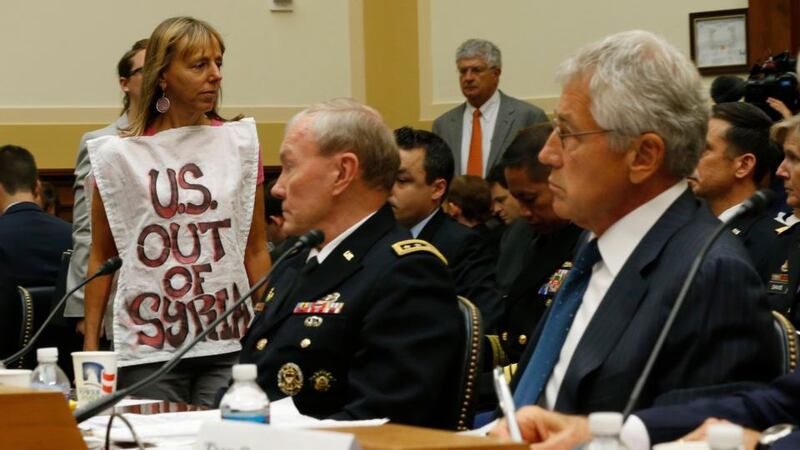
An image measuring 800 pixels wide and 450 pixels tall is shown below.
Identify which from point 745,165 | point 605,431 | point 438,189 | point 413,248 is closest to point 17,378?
point 413,248

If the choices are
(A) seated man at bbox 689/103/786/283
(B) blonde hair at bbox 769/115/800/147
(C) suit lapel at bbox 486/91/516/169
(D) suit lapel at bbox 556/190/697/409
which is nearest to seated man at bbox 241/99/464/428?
(D) suit lapel at bbox 556/190/697/409

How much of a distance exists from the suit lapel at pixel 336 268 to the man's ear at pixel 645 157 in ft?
2.35

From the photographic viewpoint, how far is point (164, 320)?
369cm

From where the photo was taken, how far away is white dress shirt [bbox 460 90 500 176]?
7.80 metres

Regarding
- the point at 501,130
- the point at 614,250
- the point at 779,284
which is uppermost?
the point at 614,250

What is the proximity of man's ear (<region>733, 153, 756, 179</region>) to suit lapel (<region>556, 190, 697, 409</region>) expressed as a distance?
101 inches

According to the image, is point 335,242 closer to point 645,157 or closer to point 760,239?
point 645,157

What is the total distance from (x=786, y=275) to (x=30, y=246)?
2797mm

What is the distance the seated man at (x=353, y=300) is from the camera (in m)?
2.65

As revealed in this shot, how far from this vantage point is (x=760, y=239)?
445 cm

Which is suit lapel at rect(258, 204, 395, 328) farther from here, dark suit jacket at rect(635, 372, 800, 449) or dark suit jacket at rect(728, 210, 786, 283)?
dark suit jacket at rect(728, 210, 786, 283)

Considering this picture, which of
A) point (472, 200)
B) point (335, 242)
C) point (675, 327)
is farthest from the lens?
point (472, 200)

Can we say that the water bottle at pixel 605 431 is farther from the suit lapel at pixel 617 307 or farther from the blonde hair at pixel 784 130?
the blonde hair at pixel 784 130

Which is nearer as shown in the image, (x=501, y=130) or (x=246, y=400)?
(x=246, y=400)
